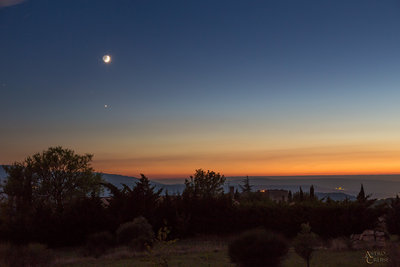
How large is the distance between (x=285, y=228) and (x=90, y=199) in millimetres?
15336

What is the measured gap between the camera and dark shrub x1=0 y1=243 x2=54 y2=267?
47.5ft

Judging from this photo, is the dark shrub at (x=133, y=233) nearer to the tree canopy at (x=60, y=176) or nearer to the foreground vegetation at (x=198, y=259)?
the foreground vegetation at (x=198, y=259)

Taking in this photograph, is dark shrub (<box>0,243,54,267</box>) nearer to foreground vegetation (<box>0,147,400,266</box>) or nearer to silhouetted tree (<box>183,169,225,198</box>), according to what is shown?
foreground vegetation (<box>0,147,400,266</box>)

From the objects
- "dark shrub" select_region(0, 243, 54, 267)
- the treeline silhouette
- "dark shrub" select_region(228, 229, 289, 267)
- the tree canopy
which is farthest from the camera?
the tree canopy

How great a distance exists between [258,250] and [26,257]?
10.6 meters

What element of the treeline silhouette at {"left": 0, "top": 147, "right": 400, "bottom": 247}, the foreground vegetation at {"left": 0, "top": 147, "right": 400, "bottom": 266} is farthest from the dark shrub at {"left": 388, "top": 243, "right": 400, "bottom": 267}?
the treeline silhouette at {"left": 0, "top": 147, "right": 400, "bottom": 247}

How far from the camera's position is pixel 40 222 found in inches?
972

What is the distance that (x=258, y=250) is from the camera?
39.0 ft

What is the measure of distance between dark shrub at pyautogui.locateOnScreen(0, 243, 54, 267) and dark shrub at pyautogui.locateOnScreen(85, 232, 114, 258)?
3.54 meters

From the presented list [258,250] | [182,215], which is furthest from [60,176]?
[258,250]

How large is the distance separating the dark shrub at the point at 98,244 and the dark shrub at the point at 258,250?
10329mm

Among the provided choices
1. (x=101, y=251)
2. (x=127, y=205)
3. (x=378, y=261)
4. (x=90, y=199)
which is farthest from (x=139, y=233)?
(x=378, y=261)

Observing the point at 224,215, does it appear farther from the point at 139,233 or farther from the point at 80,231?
the point at 80,231

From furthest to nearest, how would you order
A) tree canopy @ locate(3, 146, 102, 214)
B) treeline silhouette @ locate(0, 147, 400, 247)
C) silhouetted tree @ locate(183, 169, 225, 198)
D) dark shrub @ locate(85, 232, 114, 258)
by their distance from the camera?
silhouetted tree @ locate(183, 169, 225, 198) < tree canopy @ locate(3, 146, 102, 214) < treeline silhouette @ locate(0, 147, 400, 247) < dark shrub @ locate(85, 232, 114, 258)
